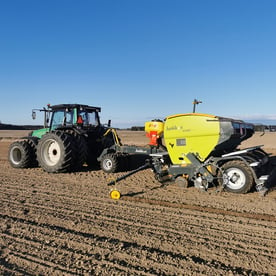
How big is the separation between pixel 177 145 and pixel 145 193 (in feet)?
4.33

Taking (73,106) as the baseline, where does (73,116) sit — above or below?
below

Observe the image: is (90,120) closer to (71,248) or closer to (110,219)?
(110,219)

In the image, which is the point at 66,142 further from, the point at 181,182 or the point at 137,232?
the point at 137,232

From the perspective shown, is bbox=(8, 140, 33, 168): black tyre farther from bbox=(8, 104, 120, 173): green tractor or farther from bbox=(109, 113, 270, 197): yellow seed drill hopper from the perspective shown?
bbox=(109, 113, 270, 197): yellow seed drill hopper

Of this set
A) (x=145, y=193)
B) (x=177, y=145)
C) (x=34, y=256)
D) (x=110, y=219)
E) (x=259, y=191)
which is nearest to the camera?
(x=34, y=256)

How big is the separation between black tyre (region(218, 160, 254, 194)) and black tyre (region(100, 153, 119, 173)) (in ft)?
10.9

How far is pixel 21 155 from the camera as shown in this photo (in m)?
9.30

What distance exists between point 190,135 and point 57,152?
13.3 ft

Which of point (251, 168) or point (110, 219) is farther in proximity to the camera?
point (251, 168)

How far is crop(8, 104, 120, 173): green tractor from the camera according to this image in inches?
307

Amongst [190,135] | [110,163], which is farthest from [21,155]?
[190,135]

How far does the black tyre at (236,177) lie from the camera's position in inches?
210

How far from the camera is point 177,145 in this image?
6176 millimetres

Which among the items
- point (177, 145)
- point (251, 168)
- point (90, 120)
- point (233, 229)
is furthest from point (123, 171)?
point (233, 229)
